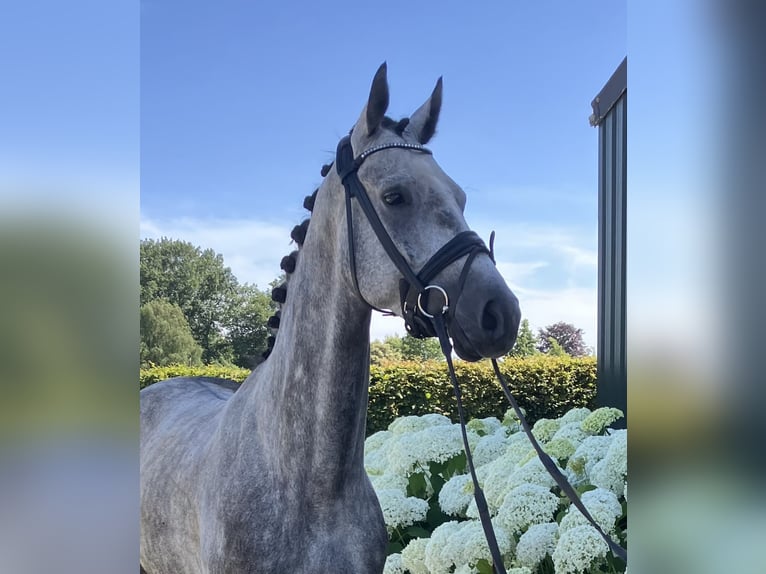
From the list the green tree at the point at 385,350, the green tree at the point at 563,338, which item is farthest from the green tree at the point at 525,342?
the green tree at the point at 385,350

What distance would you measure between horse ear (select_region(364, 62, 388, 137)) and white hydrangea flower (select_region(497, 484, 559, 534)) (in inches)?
71.5

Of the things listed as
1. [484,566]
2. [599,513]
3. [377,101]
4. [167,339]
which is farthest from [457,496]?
[167,339]

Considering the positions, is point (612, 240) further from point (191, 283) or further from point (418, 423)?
point (191, 283)

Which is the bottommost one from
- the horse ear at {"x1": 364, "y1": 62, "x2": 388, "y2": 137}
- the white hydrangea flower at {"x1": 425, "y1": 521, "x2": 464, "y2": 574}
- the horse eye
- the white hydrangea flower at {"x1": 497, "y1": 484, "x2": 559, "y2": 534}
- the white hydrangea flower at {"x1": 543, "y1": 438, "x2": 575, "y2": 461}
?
the white hydrangea flower at {"x1": 425, "y1": 521, "x2": 464, "y2": 574}

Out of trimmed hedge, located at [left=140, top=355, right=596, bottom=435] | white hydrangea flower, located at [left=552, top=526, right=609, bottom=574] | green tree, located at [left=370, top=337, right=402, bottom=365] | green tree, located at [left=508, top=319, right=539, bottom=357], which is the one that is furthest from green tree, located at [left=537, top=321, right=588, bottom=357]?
white hydrangea flower, located at [left=552, top=526, right=609, bottom=574]

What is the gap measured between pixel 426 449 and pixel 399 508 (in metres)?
0.50

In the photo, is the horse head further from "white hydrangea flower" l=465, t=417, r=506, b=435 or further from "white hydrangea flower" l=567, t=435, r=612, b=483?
"white hydrangea flower" l=465, t=417, r=506, b=435

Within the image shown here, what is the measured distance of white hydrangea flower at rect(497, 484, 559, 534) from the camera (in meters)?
2.69

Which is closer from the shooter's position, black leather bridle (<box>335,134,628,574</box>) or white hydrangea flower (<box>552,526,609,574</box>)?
black leather bridle (<box>335,134,628,574</box>)
